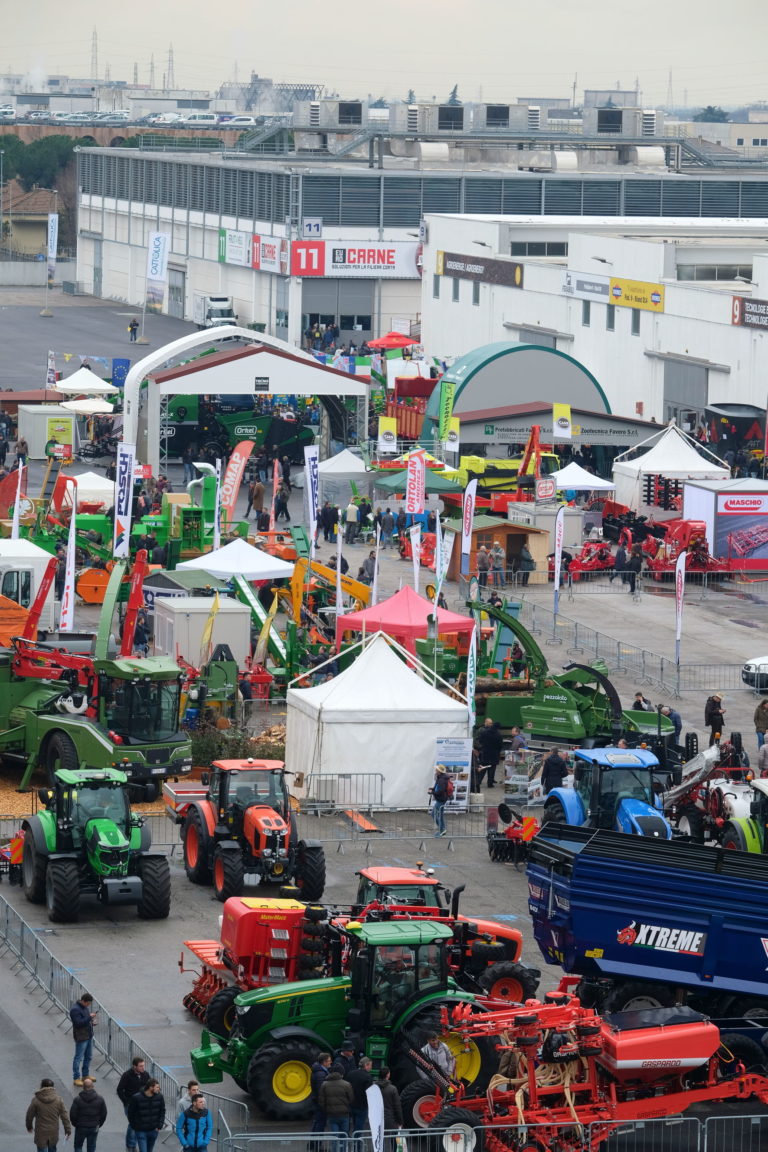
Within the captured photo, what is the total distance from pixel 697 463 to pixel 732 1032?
34.7 m

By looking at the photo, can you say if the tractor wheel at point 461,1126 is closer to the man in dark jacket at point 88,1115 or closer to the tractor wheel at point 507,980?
the tractor wheel at point 507,980

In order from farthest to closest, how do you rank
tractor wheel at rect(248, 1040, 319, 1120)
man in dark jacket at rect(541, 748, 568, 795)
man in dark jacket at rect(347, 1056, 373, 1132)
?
man in dark jacket at rect(541, 748, 568, 795) < tractor wheel at rect(248, 1040, 319, 1120) < man in dark jacket at rect(347, 1056, 373, 1132)

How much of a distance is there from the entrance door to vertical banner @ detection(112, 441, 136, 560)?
206 feet

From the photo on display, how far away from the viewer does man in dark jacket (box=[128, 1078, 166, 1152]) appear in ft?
55.4

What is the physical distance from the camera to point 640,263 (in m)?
65.4

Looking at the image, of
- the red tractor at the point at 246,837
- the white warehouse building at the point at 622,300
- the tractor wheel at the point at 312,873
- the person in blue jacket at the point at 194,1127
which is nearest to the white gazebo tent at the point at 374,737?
the red tractor at the point at 246,837

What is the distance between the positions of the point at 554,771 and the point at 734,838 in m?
4.21

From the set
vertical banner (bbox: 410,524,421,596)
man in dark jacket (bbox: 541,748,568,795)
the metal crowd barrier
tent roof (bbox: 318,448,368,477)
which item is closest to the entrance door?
tent roof (bbox: 318,448,368,477)

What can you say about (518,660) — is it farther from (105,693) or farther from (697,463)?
(697,463)

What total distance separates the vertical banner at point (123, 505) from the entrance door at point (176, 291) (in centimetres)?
6288

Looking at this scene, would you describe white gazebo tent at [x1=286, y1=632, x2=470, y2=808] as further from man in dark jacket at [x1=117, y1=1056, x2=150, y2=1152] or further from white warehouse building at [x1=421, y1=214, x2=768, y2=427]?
white warehouse building at [x1=421, y1=214, x2=768, y2=427]

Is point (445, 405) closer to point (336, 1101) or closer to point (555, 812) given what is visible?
point (555, 812)

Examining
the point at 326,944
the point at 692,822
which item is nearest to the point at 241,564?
the point at 692,822

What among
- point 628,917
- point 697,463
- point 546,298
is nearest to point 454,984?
point 628,917
